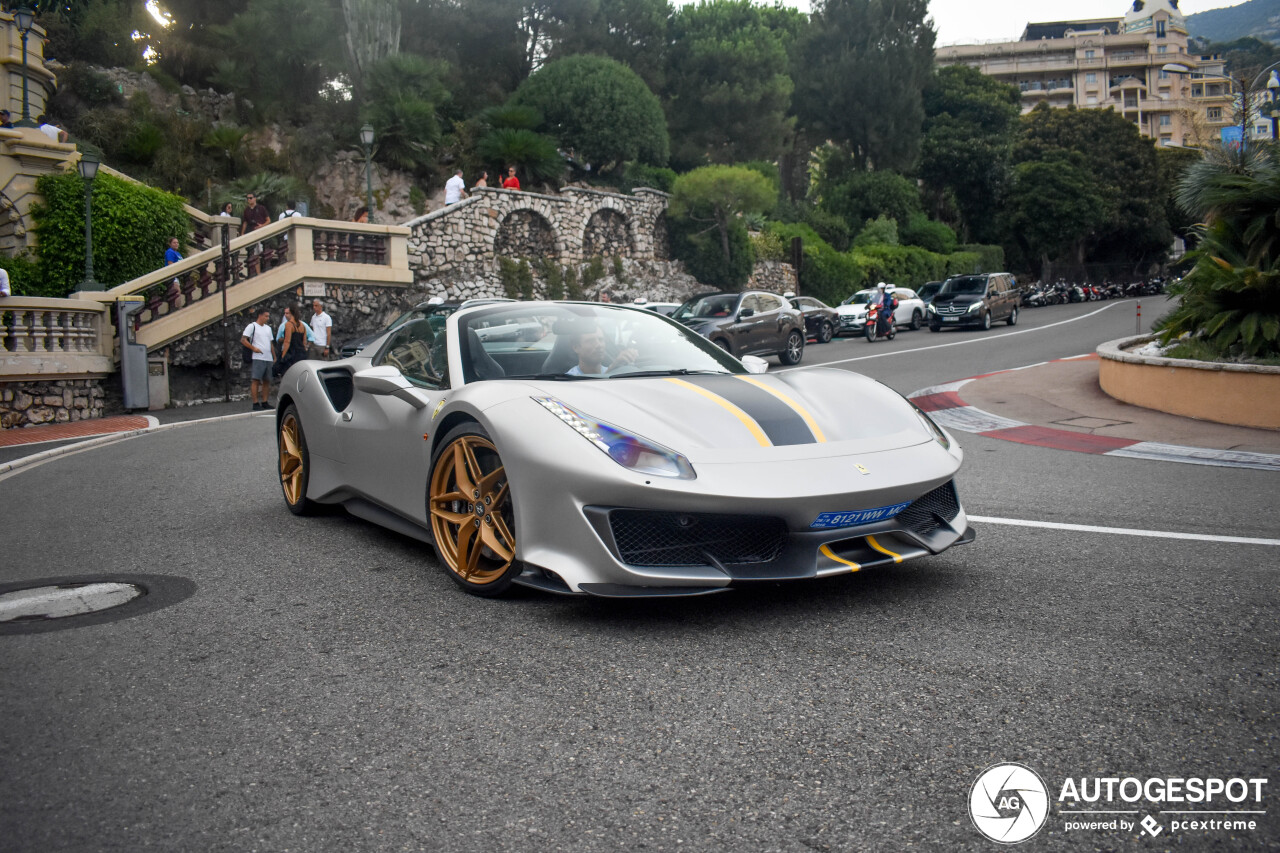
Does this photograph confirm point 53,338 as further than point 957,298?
No

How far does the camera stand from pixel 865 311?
3238 cm

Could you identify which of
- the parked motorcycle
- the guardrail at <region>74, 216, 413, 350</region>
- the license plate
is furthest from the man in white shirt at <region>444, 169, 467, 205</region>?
the license plate

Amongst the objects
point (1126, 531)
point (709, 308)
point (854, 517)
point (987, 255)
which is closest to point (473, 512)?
point (854, 517)

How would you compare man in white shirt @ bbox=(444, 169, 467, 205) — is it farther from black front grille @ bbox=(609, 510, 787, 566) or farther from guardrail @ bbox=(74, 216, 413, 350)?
black front grille @ bbox=(609, 510, 787, 566)

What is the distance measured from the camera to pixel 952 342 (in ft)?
91.9

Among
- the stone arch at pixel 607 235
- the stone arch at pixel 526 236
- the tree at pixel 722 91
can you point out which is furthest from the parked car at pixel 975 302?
the tree at pixel 722 91

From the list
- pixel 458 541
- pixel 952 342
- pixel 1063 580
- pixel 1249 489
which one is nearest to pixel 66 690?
pixel 458 541

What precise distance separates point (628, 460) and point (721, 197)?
3444 centimetres

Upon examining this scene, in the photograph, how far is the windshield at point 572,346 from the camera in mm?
4984

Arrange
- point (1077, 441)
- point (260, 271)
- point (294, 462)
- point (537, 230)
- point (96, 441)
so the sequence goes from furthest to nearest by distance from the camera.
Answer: point (537, 230) < point (260, 271) < point (96, 441) < point (1077, 441) < point (294, 462)

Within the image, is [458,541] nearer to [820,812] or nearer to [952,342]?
[820,812]

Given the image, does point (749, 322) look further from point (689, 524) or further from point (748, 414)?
point (689, 524)

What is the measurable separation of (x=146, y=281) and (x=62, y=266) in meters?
2.07

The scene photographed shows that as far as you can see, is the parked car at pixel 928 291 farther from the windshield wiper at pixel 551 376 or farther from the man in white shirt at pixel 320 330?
the windshield wiper at pixel 551 376
